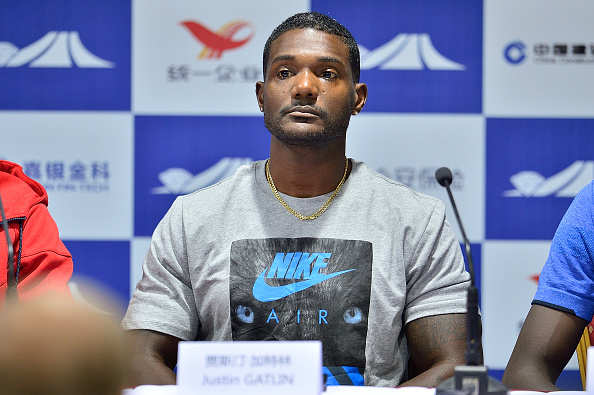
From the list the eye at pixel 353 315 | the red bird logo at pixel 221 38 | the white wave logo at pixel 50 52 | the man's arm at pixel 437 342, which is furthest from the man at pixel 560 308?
the white wave logo at pixel 50 52

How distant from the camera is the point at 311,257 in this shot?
160cm

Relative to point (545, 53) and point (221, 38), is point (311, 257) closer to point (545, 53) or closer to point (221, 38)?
point (221, 38)

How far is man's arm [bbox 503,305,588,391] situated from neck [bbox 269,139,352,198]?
0.61 metres

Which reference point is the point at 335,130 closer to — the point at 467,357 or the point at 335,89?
the point at 335,89

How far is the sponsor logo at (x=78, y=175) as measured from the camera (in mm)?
2637

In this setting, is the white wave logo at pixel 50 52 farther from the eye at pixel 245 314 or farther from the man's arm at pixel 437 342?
the man's arm at pixel 437 342

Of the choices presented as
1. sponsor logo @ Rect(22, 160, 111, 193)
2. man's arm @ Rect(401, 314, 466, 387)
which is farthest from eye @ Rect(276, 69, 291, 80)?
sponsor logo @ Rect(22, 160, 111, 193)

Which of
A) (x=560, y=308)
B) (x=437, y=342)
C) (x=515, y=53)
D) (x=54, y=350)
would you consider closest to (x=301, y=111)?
(x=437, y=342)

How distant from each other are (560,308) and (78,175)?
6.27 feet

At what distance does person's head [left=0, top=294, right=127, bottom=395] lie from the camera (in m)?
0.54

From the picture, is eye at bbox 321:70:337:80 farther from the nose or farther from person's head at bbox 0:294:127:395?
person's head at bbox 0:294:127:395

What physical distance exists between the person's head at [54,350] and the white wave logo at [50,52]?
228 cm

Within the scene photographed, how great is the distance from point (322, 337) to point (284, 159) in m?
0.49

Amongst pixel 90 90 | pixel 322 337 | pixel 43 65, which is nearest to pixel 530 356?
pixel 322 337
